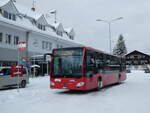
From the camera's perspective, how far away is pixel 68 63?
13594 mm

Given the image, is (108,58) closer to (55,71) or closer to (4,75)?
(55,71)

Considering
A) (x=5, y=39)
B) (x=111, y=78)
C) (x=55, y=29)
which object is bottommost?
(x=111, y=78)

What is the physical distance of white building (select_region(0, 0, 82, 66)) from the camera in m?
30.3

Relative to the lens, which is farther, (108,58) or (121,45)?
(121,45)

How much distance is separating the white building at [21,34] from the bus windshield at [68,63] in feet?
55.6

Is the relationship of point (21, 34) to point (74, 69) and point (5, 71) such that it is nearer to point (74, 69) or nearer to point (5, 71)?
point (5, 71)

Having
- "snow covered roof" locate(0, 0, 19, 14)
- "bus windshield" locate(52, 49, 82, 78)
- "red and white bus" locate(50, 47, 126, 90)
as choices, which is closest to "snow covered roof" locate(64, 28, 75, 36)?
"snow covered roof" locate(0, 0, 19, 14)

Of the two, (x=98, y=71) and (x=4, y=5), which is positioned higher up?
(x=4, y=5)

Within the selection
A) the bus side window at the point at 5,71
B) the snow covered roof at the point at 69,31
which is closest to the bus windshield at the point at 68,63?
the bus side window at the point at 5,71

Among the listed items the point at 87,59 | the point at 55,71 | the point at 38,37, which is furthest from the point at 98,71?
the point at 38,37

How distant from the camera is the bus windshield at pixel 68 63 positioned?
13.3 metres

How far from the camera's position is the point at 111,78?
19312mm

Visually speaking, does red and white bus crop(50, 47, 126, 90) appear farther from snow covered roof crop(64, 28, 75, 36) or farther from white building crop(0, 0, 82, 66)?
snow covered roof crop(64, 28, 75, 36)

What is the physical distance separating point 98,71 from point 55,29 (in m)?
32.8
